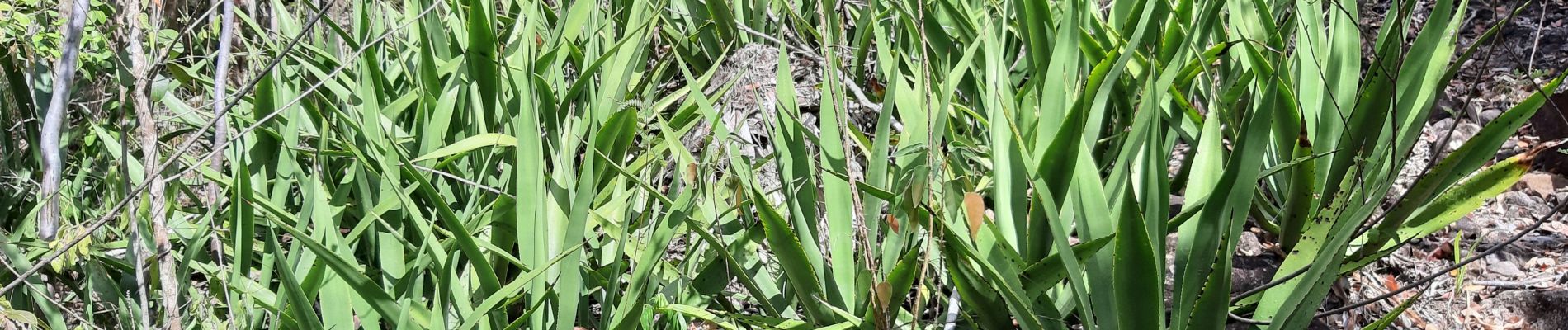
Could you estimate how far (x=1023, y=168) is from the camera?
1184 mm

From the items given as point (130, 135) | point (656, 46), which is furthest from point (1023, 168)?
point (130, 135)

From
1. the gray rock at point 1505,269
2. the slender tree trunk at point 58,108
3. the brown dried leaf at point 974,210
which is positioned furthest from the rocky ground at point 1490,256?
the slender tree trunk at point 58,108

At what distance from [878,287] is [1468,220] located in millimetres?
1247

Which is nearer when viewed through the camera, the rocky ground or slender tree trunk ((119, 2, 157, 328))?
slender tree trunk ((119, 2, 157, 328))

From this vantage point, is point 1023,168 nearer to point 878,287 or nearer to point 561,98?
point 878,287

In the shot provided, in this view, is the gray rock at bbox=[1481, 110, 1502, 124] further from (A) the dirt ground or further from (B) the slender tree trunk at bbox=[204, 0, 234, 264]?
(B) the slender tree trunk at bbox=[204, 0, 234, 264]

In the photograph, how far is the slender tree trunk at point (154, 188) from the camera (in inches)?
49.1

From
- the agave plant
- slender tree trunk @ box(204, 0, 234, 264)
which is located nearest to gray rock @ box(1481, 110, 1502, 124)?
the agave plant

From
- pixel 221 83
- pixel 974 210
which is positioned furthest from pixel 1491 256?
pixel 221 83

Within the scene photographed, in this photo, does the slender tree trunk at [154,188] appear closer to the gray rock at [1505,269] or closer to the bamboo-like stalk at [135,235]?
the bamboo-like stalk at [135,235]

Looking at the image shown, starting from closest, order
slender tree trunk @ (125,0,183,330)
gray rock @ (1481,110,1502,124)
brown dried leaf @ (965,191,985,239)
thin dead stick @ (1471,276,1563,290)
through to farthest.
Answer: brown dried leaf @ (965,191,985,239)
slender tree trunk @ (125,0,183,330)
thin dead stick @ (1471,276,1563,290)
gray rock @ (1481,110,1502,124)

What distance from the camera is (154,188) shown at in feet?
4.27

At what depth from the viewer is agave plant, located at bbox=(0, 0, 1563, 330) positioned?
3.61 ft

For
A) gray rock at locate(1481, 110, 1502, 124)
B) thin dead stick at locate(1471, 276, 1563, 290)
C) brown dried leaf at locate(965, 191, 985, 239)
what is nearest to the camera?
brown dried leaf at locate(965, 191, 985, 239)
